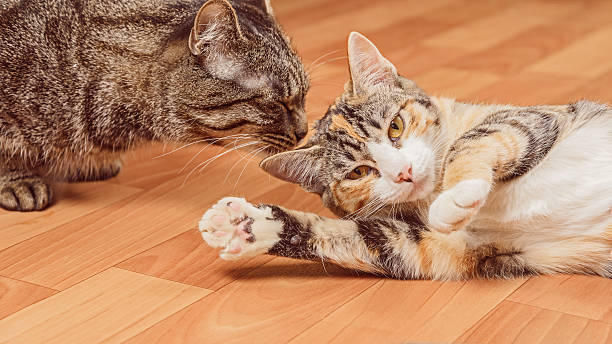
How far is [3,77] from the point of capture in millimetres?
1772

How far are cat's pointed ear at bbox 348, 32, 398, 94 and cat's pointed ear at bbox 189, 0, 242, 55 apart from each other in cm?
24

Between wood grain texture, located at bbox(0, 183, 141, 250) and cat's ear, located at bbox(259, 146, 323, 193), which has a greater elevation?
cat's ear, located at bbox(259, 146, 323, 193)

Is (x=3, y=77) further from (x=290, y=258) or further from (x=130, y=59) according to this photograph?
(x=290, y=258)

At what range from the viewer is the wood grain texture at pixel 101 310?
1.31m

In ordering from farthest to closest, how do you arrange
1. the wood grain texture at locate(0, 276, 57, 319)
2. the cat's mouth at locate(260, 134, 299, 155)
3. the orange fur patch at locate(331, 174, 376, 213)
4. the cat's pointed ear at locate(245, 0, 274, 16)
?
the cat's pointed ear at locate(245, 0, 274, 16)
the cat's mouth at locate(260, 134, 299, 155)
the orange fur patch at locate(331, 174, 376, 213)
the wood grain texture at locate(0, 276, 57, 319)

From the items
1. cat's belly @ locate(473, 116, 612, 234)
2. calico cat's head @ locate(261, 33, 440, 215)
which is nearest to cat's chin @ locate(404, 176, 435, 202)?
calico cat's head @ locate(261, 33, 440, 215)

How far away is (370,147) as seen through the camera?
152 centimetres

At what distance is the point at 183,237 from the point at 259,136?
0.88ft

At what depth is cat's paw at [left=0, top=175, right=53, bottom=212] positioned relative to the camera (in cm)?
184

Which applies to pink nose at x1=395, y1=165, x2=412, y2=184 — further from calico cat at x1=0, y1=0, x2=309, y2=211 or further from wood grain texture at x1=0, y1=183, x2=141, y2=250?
wood grain texture at x1=0, y1=183, x2=141, y2=250

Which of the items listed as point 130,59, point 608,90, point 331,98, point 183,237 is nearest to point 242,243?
point 183,237

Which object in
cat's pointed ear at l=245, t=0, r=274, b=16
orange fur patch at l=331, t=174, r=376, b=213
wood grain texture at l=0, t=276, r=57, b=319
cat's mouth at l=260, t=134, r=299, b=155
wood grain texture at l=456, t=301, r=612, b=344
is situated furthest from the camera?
cat's pointed ear at l=245, t=0, r=274, b=16

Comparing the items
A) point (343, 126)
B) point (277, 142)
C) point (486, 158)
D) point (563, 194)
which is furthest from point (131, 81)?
point (563, 194)

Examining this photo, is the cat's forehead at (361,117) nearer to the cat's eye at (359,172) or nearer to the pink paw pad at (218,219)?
the cat's eye at (359,172)
